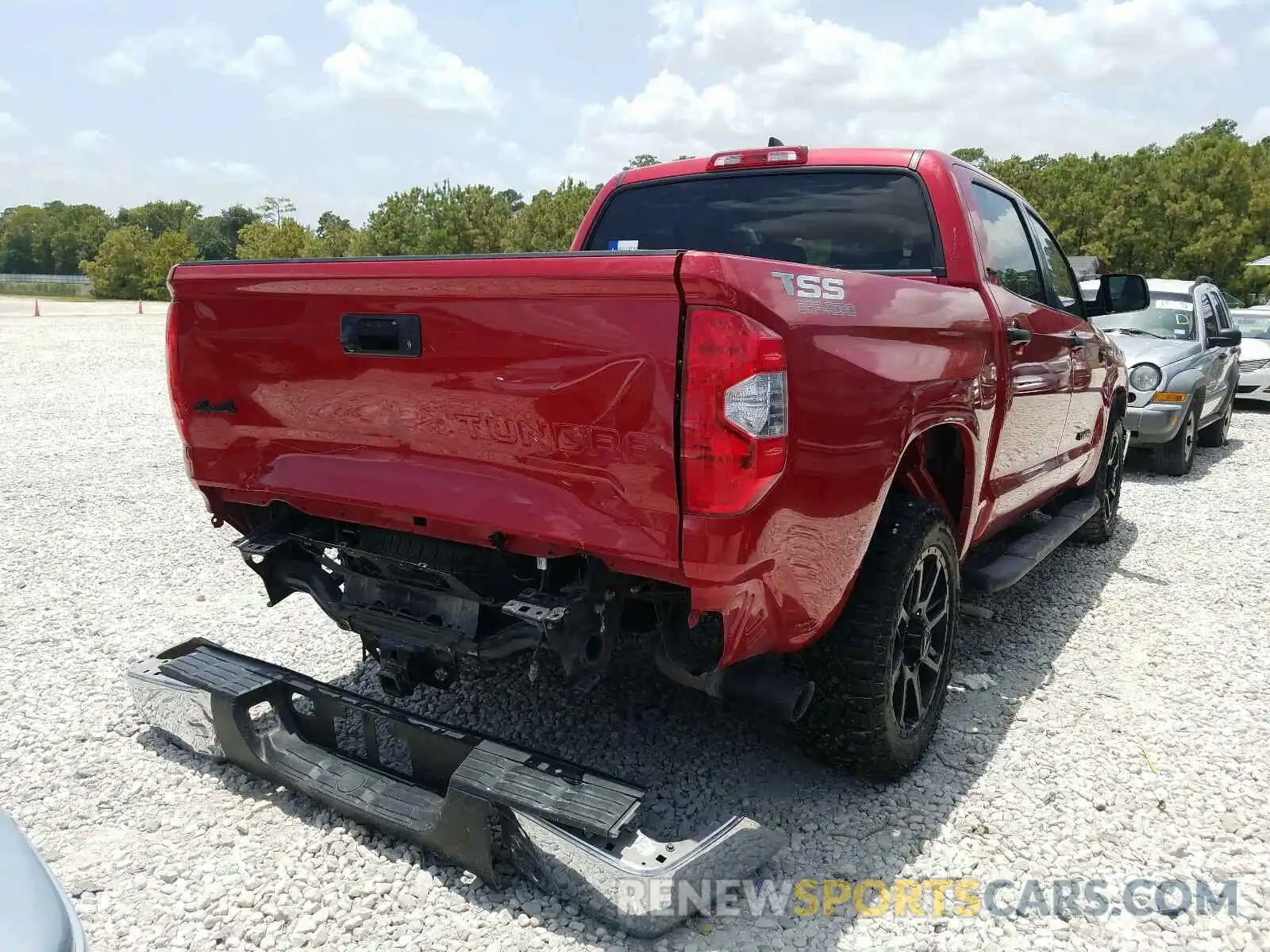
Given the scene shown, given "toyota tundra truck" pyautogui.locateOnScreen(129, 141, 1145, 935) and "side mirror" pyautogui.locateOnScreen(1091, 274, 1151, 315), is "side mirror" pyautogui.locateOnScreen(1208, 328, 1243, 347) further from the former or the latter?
"toyota tundra truck" pyautogui.locateOnScreen(129, 141, 1145, 935)

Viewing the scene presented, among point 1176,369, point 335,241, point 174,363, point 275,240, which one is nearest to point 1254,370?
point 1176,369

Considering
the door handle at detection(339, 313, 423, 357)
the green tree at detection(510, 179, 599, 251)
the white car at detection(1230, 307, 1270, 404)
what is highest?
the green tree at detection(510, 179, 599, 251)

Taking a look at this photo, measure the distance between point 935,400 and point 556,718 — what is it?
1.82 metres

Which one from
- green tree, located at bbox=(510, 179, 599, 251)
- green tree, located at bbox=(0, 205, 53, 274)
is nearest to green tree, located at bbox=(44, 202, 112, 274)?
green tree, located at bbox=(0, 205, 53, 274)

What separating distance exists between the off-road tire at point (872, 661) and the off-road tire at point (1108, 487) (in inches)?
Answer: 133

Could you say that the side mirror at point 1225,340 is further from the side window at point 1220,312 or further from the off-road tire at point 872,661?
the off-road tire at point 872,661

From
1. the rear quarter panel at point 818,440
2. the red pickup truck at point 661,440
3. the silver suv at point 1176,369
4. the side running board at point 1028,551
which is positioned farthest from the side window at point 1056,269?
the silver suv at point 1176,369

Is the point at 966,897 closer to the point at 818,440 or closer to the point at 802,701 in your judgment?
the point at 802,701

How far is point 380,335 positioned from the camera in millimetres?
2518

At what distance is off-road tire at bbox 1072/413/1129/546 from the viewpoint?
5.77m

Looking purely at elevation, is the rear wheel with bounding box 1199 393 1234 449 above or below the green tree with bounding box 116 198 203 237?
below

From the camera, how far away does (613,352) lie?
2.15 meters

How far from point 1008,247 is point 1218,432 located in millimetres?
7783

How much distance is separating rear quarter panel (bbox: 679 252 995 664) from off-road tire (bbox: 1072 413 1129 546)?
3513mm
